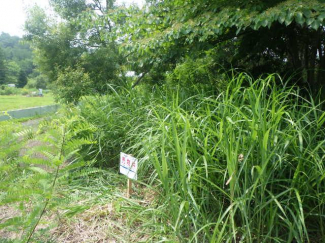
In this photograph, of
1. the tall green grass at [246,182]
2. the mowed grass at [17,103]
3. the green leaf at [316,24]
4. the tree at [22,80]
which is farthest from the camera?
the tree at [22,80]

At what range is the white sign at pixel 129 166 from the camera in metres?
1.94

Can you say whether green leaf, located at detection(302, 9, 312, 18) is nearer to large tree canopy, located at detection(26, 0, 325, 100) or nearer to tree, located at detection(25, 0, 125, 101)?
large tree canopy, located at detection(26, 0, 325, 100)

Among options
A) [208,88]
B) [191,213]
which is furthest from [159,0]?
[191,213]

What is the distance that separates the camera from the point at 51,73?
6.84 m

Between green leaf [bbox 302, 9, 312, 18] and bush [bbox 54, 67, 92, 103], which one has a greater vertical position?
green leaf [bbox 302, 9, 312, 18]

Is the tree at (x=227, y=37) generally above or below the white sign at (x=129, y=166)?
above

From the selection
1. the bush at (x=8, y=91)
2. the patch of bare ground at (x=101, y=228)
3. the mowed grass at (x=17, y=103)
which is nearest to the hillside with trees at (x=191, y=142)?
the patch of bare ground at (x=101, y=228)

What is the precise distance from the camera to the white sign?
1937 mm

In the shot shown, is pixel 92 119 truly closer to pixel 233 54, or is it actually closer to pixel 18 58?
pixel 233 54

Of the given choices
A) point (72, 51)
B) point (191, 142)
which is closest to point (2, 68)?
point (72, 51)

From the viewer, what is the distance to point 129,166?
2.03m

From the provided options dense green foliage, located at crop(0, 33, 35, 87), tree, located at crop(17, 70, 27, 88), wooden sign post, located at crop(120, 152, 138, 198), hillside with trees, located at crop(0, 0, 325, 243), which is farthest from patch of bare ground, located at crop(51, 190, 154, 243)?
tree, located at crop(17, 70, 27, 88)

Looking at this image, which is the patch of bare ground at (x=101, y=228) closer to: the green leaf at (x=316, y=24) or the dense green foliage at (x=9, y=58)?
the green leaf at (x=316, y=24)

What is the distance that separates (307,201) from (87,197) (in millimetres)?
1673
